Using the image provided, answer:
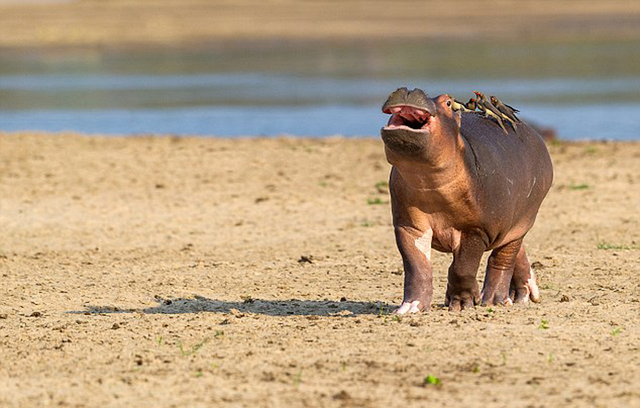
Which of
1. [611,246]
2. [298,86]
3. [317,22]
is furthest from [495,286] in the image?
[317,22]

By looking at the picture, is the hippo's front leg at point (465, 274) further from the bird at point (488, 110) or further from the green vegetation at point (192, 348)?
the green vegetation at point (192, 348)

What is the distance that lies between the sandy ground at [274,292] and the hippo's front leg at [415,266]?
91 millimetres

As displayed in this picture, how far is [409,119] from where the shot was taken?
5805 millimetres

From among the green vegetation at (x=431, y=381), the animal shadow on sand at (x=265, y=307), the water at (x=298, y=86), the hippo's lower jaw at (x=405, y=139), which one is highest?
the hippo's lower jaw at (x=405, y=139)

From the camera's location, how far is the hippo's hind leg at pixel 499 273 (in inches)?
266

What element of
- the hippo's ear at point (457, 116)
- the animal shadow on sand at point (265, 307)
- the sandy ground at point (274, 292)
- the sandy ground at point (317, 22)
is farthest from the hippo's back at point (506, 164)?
the sandy ground at point (317, 22)

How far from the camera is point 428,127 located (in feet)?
18.7

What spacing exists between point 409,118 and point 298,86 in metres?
20.4

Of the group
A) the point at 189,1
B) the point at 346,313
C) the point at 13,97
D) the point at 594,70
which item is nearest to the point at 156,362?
the point at 346,313

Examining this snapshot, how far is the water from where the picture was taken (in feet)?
62.7

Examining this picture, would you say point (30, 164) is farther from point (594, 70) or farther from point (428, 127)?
point (594, 70)

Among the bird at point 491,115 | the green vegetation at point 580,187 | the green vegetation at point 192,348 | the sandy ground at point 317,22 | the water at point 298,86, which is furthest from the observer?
the sandy ground at point 317,22

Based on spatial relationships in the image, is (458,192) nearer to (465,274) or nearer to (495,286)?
(465,274)

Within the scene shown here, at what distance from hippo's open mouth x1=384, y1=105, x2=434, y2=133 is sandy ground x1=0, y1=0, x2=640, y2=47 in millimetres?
33046
